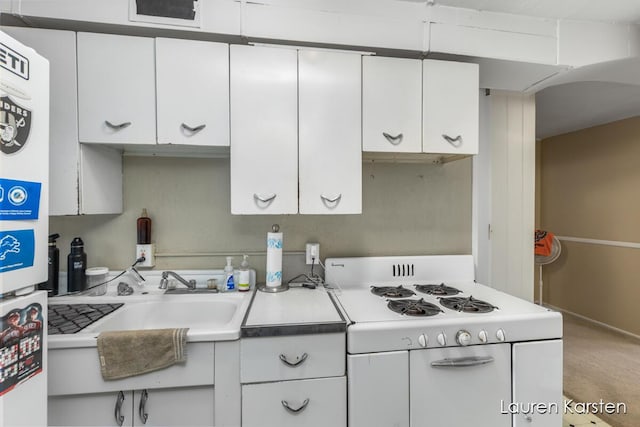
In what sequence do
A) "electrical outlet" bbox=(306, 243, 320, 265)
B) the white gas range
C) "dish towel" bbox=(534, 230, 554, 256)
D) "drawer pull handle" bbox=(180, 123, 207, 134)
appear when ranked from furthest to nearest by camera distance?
"dish towel" bbox=(534, 230, 554, 256) < "electrical outlet" bbox=(306, 243, 320, 265) < "drawer pull handle" bbox=(180, 123, 207, 134) < the white gas range

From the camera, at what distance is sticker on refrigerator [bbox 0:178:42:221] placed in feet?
2.69

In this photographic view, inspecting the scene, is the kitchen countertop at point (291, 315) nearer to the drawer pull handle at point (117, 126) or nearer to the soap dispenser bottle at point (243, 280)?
the soap dispenser bottle at point (243, 280)

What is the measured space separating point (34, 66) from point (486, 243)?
238cm

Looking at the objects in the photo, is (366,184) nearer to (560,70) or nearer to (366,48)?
(366,48)

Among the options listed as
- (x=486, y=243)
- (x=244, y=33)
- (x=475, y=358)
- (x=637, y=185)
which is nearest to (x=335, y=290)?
(x=475, y=358)

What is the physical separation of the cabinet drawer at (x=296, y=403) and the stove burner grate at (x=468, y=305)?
0.62 metres

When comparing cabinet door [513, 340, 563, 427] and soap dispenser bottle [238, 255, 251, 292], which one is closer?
cabinet door [513, 340, 563, 427]

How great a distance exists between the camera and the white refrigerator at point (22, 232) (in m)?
0.83

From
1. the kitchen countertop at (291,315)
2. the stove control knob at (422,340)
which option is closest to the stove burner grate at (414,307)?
the stove control knob at (422,340)

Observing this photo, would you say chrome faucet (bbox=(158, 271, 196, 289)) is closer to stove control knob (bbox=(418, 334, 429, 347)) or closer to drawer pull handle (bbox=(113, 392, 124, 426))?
drawer pull handle (bbox=(113, 392, 124, 426))

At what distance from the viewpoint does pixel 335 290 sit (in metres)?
1.70

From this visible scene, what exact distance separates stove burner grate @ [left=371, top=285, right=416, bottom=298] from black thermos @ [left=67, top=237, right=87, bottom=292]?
1.54m

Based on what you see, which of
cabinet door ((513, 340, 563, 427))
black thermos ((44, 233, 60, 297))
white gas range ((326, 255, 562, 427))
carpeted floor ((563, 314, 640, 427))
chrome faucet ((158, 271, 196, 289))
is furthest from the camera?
carpeted floor ((563, 314, 640, 427))

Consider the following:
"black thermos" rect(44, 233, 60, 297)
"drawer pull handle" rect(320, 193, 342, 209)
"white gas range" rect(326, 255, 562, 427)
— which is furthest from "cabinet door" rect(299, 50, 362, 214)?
"black thermos" rect(44, 233, 60, 297)
